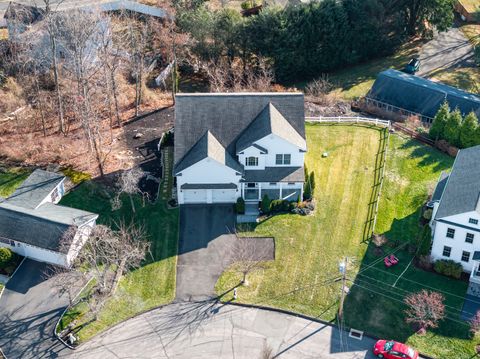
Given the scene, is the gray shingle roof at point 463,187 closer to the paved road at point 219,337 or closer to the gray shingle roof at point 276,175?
the gray shingle roof at point 276,175

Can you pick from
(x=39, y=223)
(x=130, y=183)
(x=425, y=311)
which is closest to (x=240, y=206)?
(x=130, y=183)

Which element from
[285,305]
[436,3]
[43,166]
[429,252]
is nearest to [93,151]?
[43,166]

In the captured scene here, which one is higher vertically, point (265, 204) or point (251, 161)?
point (251, 161)

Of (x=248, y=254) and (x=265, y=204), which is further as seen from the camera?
(x=265, y=204)

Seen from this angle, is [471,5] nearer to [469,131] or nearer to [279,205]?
[469,131]

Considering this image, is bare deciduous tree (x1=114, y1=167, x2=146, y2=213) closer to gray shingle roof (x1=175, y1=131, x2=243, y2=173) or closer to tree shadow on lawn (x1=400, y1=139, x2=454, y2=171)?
gray shingle roof (x1=175, y1=131, x2=243, y2=173)

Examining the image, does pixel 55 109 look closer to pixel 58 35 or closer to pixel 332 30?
pixel 58 35

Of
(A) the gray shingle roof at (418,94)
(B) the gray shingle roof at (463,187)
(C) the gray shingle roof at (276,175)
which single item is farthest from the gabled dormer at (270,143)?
(A) the gray shingle roof at (418,94)
